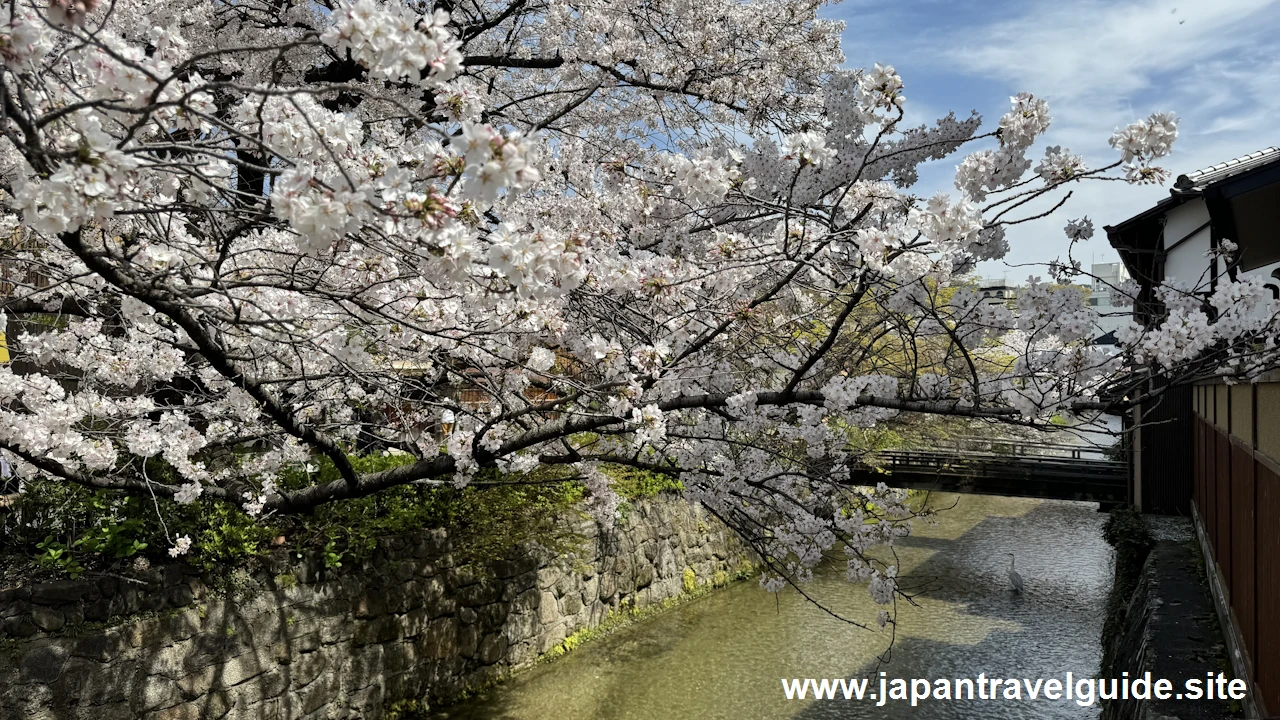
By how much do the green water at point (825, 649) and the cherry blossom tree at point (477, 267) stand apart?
4.64ft

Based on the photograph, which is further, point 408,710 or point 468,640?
point 468,640

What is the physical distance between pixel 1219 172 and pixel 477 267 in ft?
26.5

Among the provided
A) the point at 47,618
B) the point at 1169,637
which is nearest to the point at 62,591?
the point at 47,618

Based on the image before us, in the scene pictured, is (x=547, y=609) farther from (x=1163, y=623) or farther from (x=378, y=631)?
(x=1163, y=623)

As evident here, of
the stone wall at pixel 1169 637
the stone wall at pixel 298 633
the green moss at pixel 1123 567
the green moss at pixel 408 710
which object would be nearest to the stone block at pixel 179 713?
the stone wall at pixel 298 633

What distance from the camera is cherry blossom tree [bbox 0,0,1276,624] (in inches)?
77.4

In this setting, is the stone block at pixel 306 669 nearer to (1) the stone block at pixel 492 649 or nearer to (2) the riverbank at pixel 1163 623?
(1) the stone block at pixel 492 649

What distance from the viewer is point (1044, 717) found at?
630 centimetres

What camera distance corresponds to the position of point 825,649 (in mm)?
7730

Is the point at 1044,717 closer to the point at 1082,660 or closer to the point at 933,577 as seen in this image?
the point at 1082,660

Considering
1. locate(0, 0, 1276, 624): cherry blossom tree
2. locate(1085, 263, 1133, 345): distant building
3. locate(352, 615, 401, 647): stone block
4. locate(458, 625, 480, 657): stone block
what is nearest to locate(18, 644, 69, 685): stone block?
locate(0, 0, 1276, 624): cherry blossom tree

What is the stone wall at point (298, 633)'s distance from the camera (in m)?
4.27

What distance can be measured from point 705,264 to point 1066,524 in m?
14.0

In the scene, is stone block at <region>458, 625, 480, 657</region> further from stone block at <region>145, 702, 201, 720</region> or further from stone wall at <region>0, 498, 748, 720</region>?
stone block at <region>145, 702, 201, 720</region>
